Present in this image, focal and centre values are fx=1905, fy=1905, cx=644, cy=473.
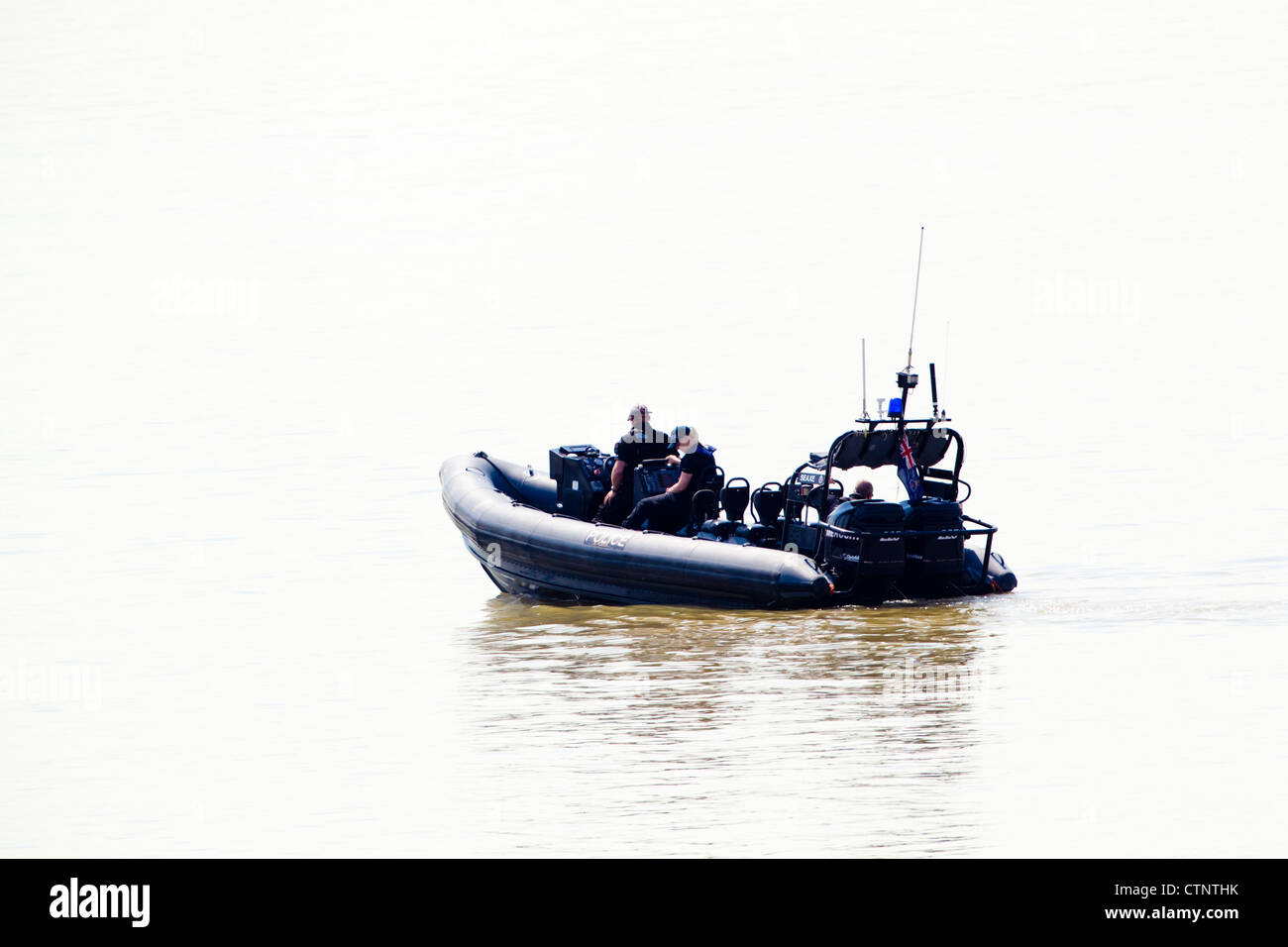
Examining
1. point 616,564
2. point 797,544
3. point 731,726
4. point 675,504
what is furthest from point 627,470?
point 731,726

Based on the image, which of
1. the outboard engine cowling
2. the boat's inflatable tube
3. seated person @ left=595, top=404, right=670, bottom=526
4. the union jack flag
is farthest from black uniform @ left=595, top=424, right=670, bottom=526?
the outboard engine cowling

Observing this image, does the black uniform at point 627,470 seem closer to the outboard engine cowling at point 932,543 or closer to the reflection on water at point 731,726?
the reflection on water at point 731,726

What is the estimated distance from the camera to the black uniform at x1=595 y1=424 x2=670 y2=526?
46.4ft

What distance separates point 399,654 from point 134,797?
355cm

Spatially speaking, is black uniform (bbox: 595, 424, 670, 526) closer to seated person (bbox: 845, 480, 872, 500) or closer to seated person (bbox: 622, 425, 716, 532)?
seated person (bbox: 622, 425, 716, 532)

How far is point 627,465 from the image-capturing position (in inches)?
556

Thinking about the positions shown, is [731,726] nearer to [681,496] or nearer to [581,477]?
[681,496]

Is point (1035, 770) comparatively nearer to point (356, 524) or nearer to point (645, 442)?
point (645, 442)

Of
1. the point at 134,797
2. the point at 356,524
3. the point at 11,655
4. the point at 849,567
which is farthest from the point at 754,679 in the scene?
the point at 356,524

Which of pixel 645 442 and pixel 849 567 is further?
pixel 645 442

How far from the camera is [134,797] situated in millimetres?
8633

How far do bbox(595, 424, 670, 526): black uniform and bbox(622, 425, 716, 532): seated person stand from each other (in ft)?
1.51

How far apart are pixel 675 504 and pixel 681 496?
71mm

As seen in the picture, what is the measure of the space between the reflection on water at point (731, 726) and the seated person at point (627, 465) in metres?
1.18
